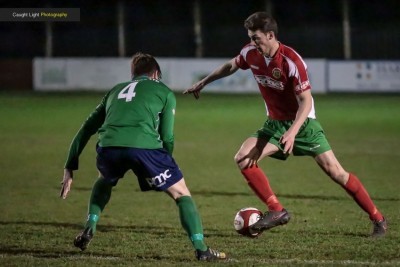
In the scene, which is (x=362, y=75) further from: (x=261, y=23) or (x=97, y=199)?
(x=97, y=199)

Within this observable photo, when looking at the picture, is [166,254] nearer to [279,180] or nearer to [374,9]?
[279,180]

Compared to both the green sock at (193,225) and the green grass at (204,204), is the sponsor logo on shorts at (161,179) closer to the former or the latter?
the green sock at (193,225)

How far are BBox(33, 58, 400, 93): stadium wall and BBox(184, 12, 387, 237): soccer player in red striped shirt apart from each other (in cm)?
2343

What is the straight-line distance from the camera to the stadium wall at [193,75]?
3114 centimetres

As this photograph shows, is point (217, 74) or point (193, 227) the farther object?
point (217, 74)

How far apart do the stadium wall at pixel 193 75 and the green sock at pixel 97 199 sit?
24.6 m

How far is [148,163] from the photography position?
6301 mm

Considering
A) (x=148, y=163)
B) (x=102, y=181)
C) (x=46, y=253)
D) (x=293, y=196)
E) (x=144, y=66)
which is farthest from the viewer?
(x=293, y=196)

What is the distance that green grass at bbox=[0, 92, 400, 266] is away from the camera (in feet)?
22.3

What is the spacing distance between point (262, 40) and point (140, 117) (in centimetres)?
150

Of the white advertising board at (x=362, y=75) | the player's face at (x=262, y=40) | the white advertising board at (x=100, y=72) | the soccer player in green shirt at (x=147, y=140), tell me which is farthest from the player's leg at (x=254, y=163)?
the white advertising board at (x=100, y=72)

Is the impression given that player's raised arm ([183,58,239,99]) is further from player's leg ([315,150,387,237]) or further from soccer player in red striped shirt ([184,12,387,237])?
player's leg ([315,150,387,237])

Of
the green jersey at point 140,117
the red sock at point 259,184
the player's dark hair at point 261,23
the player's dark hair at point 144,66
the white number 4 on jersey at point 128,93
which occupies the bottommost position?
the red sock at point 259,184

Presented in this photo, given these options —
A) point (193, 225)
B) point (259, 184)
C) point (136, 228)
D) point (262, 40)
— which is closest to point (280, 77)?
point (262, 40)
